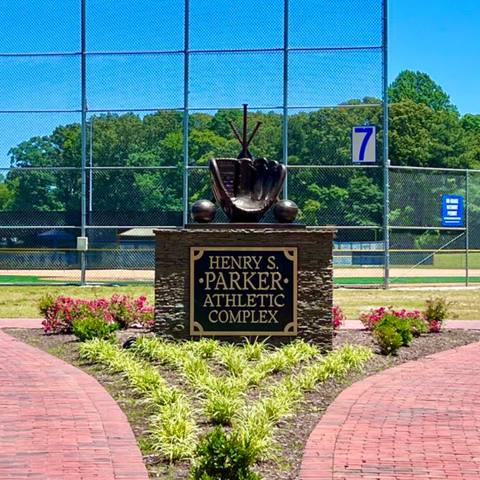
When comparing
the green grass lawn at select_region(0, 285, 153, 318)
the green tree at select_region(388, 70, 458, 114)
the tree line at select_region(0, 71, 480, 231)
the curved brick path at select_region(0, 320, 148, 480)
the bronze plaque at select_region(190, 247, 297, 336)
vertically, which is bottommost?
the green grass lawn at select_region(0, 285, 153, 318)

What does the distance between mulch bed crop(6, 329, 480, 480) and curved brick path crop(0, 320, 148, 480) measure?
13 centimetres

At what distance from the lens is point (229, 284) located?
1245 cm

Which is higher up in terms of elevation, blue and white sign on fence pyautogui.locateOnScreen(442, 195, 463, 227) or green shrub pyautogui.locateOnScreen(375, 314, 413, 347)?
blue and white sign on fence pyautogui.locateOnScreen(442, 195, 463, 227)

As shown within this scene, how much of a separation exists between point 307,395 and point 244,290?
10.0 ft

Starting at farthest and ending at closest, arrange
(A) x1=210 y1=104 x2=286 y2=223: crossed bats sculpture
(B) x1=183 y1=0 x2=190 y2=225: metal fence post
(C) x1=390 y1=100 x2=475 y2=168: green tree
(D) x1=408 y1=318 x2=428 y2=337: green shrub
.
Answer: (C) x1=390 y1=100 x2=475 y2=168: green tree, (B) x1=183 y1=0 x2=190 y2=225: metal fence post, (D) x1=408 y1=318 x2=428 y2=337: green shrub, (A) x1=210 y1=104 x2=286 y2=223: crossed bats sculpture

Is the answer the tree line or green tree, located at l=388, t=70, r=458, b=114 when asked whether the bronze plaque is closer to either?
the tree line

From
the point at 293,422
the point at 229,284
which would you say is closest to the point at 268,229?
the point at 229,284

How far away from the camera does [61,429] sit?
788cm

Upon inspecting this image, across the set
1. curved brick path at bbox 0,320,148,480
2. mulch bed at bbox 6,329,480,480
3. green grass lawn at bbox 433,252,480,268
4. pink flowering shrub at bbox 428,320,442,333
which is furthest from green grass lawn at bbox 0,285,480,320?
green grass lawn at bbox 433,252,480,268

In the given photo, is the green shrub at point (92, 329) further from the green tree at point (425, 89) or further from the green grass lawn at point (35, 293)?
the green tree at point (425, 89)

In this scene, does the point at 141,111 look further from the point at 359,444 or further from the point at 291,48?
the point at 359,444

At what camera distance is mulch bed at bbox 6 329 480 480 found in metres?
6.89

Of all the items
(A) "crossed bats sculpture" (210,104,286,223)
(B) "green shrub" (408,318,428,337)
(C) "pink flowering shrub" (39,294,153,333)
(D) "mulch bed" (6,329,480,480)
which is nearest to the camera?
(D) "mulch bed" (6,329,480,480)

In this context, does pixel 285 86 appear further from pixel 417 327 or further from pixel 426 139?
pixel 426 139
